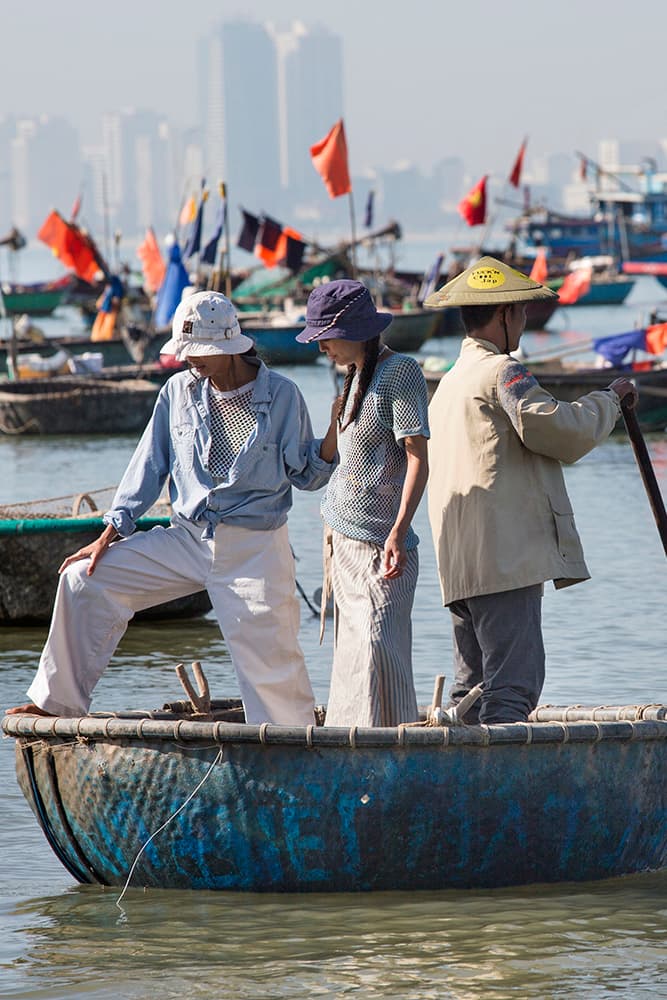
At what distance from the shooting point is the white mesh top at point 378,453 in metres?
5.40

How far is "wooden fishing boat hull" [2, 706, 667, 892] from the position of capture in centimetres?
530

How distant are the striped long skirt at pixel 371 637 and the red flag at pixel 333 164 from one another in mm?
18173

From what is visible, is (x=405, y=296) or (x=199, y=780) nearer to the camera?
(x=199, y=780)

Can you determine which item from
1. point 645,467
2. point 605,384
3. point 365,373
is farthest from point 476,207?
point 365,373

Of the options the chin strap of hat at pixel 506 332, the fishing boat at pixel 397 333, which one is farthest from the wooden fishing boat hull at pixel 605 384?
Answer: the chin strap of hat at pixel 506 332

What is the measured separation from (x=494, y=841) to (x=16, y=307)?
53425 mm

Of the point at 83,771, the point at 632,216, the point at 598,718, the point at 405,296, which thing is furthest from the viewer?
the point at 632,216

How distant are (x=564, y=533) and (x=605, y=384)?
13598mm

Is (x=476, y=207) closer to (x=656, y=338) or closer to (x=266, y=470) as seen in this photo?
(x=656, y=338)

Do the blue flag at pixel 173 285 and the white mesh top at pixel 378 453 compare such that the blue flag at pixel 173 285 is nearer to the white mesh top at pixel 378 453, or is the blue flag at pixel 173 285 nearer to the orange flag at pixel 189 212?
the orange flag at pixel 189 212

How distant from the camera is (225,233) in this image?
25078 millimetres

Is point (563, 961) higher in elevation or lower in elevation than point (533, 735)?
lower

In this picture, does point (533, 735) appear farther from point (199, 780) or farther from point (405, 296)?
point (405, 296)

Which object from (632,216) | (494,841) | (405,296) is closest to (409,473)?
(494,841)
